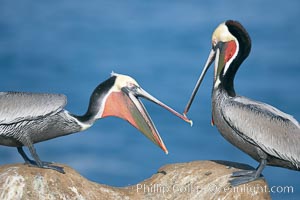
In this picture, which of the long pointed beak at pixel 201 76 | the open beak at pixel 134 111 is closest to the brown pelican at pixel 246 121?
the long pointed beak at pixel 201 76

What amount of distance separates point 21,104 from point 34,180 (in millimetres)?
1446

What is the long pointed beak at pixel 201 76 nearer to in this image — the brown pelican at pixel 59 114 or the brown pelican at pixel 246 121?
the brown pelican at pixel 246 121

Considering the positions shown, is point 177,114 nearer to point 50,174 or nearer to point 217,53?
point 217,53

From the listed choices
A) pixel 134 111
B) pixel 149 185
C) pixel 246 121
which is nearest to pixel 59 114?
pixel 134 111

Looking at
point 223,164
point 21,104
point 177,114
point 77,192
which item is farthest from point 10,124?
point 223,164

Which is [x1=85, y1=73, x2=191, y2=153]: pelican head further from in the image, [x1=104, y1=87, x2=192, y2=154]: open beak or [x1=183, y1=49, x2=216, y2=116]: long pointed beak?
[x1=183, y1=49, x2=216, y2=116]: long pointed beak

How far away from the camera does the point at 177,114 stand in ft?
44.8

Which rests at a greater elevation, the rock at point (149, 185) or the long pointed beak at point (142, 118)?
the long pointed beak at point (142, 118)

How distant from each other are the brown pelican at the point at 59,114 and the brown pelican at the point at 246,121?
3.45ft

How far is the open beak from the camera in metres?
13.5

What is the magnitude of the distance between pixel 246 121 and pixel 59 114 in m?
3.33

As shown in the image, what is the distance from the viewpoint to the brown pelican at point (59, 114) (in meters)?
12.7

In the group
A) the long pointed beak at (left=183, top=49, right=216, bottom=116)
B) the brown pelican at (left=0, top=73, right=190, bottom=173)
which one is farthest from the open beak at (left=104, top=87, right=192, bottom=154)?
the long pointed beak at (left=183, top=49, right=216, bottom=116)

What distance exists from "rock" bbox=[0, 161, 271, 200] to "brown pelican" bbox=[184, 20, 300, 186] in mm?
292
